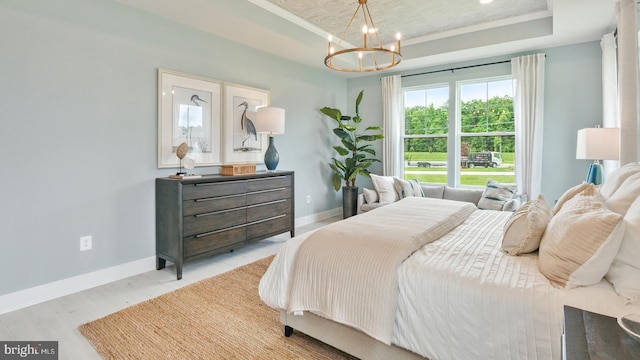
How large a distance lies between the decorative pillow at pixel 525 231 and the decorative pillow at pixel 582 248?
0.68 feet

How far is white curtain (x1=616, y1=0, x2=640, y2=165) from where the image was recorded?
8.89 ft

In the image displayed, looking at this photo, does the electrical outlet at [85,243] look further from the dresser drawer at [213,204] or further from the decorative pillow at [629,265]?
the decorative pillow at [629,265]

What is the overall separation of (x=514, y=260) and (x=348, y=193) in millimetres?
3840

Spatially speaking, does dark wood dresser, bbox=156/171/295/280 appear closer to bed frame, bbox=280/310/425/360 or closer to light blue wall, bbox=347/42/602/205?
bed frame, bbox=280/310/425/360

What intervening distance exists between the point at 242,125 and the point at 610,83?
14.1ft

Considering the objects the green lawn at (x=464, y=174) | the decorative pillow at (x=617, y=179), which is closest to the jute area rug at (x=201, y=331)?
the decorative pillow at (x=617, y=179)

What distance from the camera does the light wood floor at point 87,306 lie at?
2043mm

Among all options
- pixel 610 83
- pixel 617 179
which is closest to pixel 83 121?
pixel 617 179

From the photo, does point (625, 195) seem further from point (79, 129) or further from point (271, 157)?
point (79, 129)

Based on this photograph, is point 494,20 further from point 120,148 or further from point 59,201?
point 59,201

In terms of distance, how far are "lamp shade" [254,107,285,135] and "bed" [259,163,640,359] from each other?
2.16 m

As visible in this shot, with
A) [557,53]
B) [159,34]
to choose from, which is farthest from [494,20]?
[159,34]

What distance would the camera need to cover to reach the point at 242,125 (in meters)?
4.14

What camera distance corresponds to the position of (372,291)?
1.58 metres
